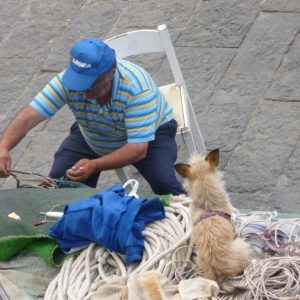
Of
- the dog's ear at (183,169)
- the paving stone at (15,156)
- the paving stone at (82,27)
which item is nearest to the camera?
the dog's ear at (183,169)

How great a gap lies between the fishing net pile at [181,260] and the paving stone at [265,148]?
1.59m

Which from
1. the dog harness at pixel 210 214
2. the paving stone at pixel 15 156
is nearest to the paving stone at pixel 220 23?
the paving stone at pixel 15 156

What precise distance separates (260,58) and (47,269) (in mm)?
3247

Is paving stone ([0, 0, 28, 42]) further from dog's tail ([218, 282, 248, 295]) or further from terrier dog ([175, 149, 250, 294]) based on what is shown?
dog's tail ([218, 282, 248, 295])

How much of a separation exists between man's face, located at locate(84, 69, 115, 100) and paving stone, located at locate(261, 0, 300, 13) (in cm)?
270

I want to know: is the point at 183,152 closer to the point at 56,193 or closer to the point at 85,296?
the point at 56,193

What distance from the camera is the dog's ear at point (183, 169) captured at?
11.9ft

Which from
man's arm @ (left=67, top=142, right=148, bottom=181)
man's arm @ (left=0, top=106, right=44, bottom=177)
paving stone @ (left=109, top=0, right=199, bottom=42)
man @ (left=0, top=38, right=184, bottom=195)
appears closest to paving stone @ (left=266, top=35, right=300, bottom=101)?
paving stone @ (left=109, top=0, right=199, bottom=42)

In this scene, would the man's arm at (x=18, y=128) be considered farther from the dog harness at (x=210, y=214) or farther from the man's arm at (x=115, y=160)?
the dog harness at (x=210, y=214)

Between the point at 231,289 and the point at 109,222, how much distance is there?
0.66 meters

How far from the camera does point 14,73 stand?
23.8 feet

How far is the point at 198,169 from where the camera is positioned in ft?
12.1

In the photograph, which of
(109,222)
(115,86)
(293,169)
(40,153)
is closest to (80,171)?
(115,86)

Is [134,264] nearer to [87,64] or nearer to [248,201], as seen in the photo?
[87,64]
